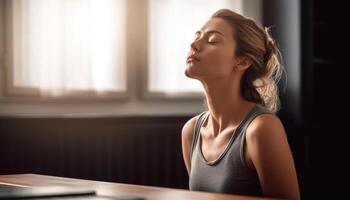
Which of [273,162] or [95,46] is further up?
[95,46]

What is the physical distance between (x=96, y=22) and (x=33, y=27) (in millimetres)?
388

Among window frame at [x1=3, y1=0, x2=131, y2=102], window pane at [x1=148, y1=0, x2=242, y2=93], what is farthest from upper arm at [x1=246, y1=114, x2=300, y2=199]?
window pane at [x1=148, y1=0, x2=242, y2=93]

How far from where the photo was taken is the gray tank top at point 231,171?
1744 mm

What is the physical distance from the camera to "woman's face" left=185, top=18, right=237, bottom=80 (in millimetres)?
1845

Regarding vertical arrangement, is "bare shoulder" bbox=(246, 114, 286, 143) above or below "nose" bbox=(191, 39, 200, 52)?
below

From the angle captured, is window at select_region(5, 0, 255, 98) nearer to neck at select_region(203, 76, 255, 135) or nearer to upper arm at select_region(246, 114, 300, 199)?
neck at select_region(203, 76, 255, 135)

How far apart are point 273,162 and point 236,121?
26 centimetres

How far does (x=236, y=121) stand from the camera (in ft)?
6.18

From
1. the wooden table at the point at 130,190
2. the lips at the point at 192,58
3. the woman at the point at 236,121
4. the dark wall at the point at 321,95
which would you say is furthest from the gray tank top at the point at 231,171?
the dark wall at the point at 321,95

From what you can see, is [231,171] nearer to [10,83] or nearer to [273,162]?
[273,162]

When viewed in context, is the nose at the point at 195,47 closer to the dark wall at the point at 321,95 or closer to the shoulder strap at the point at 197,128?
the shoulder strap at the point at 197,128

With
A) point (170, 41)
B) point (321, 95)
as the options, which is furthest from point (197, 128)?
point (321, 95)

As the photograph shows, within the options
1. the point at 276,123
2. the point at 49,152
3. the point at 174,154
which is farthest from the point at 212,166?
the point at 174,154

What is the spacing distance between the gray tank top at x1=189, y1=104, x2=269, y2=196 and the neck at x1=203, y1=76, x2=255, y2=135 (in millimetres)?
54
